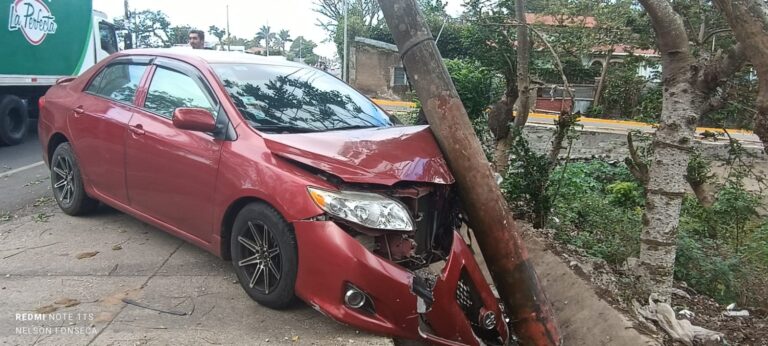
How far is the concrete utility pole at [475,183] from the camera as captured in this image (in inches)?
136

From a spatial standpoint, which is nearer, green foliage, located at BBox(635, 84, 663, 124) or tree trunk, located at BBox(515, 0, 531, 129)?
tree trunk, located at BBox(515, 0, 531, 129)

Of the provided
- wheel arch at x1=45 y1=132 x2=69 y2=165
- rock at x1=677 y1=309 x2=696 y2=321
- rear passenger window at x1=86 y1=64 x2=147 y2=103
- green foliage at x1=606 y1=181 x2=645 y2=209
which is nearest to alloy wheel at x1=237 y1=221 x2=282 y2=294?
rear passenger window at x1=86 y1=64 x2=147 y2=103

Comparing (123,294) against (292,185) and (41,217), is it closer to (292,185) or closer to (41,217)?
(292,185)

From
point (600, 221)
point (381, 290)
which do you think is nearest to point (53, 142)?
point (381, 290)

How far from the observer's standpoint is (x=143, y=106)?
4246 millimetres

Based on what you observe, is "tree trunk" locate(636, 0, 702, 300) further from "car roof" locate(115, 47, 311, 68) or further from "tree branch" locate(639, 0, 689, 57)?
"car roof" locate(115, 47, 311, 68)

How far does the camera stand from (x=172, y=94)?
13.5 feet

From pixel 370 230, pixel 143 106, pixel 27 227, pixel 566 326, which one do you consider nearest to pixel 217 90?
pixel 143 106

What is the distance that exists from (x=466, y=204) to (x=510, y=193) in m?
2.30

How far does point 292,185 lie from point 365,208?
1.52 ft

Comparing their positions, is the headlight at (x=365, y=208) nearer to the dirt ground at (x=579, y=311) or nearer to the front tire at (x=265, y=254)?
the front tire at (x=265, y=254)

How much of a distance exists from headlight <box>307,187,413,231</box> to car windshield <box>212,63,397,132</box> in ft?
2.80

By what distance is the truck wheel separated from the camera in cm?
962

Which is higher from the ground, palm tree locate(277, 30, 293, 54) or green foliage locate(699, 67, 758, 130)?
palm tree locate(277, 30, 293, 54)
